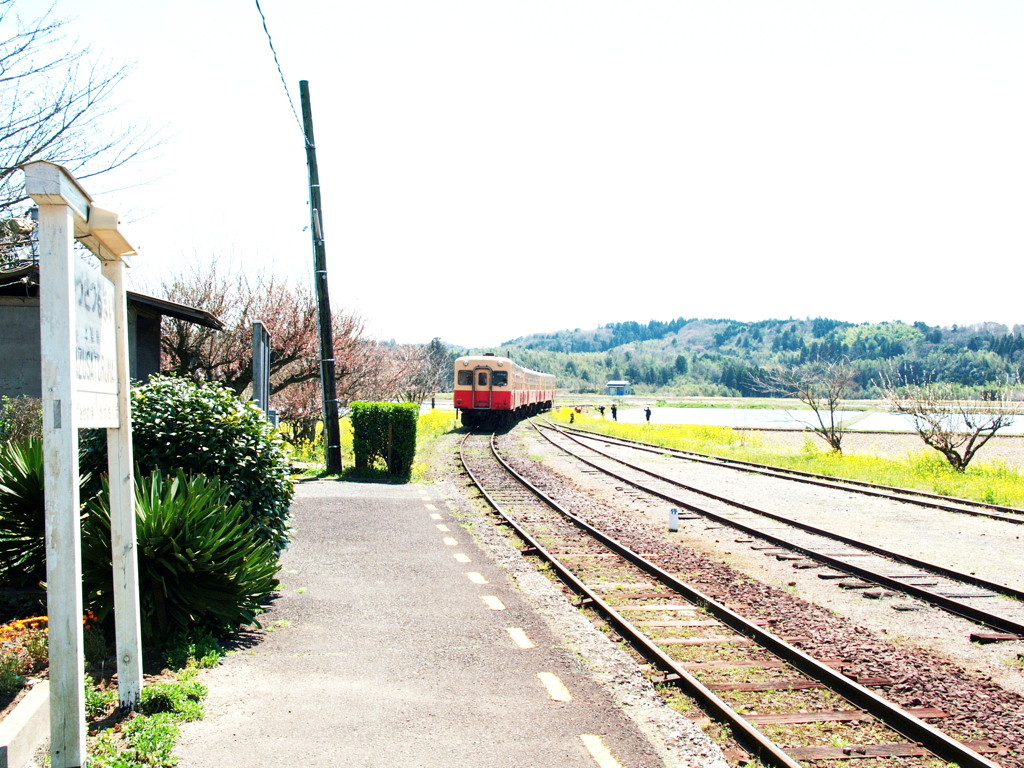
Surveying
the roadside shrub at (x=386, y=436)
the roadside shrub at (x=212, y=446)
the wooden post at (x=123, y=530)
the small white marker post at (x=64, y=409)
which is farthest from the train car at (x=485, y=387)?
the small white marker post at (x=64, y=409)

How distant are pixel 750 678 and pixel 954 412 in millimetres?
19806

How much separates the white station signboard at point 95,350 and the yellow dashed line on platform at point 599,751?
2.92 meters

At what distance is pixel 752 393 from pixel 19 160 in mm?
167528

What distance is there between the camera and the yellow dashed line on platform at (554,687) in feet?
16.7

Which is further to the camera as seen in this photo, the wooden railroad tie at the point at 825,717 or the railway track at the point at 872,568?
the railway track at the point at 872,568

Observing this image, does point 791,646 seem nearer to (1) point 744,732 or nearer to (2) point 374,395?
(1) point 744,732

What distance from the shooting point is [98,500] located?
18.6 feet

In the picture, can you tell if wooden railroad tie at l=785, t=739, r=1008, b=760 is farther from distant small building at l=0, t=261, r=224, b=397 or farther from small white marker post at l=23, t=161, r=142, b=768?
distant small building at l=0, t=261, r=224, b=397

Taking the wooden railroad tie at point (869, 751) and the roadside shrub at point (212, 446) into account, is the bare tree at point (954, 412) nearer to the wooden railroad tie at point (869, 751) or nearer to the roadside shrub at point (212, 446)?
the wooden railroad tie at point (869, 751)

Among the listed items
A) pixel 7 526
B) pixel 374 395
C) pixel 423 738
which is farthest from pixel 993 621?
pixel 374 395

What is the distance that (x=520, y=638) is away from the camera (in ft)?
20.8

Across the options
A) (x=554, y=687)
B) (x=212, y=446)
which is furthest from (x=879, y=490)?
(x=212, y=446)

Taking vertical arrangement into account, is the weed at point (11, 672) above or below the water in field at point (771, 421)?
above

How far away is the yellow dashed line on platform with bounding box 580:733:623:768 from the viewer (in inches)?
163
